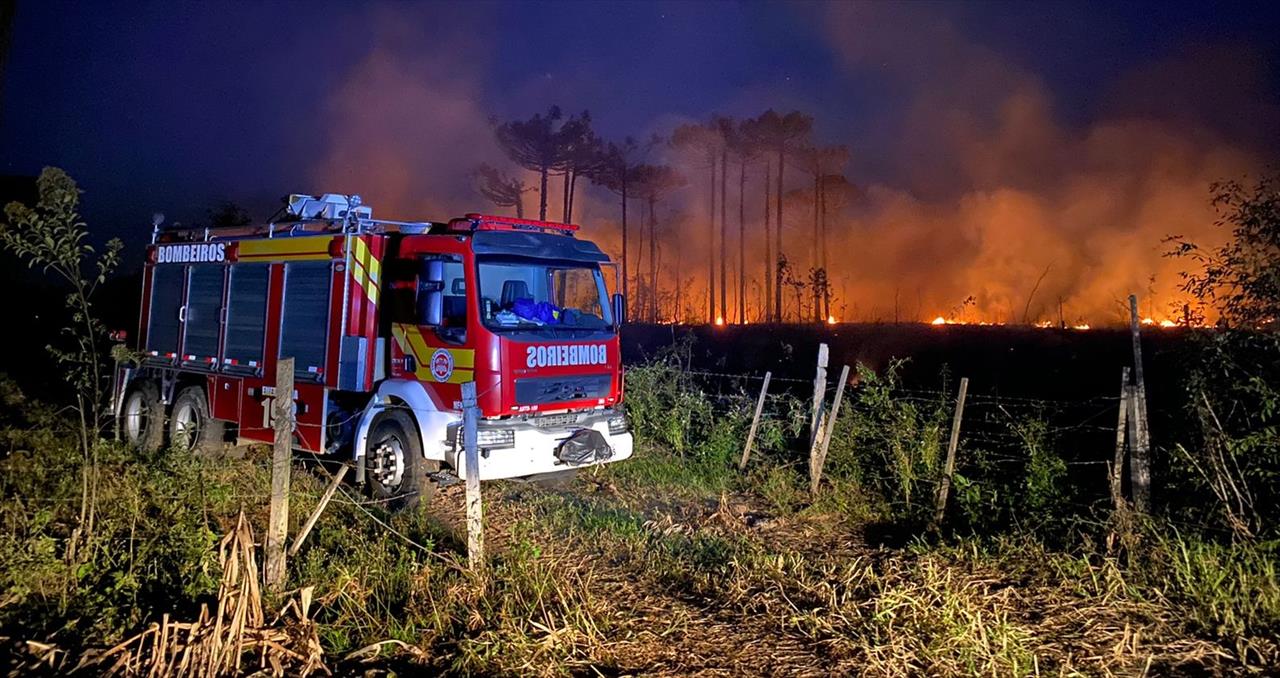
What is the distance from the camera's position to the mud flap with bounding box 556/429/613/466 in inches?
320

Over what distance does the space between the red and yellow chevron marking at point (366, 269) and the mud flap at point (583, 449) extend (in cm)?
260

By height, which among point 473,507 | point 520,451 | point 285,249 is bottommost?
point 473,507

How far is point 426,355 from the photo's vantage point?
802cm

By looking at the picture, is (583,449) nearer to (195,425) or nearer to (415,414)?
(415,414)

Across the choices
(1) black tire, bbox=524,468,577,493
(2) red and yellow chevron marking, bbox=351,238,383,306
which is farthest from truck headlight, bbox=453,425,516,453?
(2) red and yellow chevron marking, bbox=351,238,383,306

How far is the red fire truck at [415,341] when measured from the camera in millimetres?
7754

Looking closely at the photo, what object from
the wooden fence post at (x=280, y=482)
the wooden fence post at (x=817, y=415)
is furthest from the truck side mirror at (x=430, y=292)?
the wooden fence post at (x=817, y=415)

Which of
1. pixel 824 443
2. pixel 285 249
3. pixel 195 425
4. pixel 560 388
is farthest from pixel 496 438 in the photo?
pixel 195 425

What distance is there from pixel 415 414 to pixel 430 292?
127cm

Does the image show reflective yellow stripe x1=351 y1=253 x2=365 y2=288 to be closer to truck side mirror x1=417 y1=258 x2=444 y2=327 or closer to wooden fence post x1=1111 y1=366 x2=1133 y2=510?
truck side mirror x1=417 y1=258 x2=444 y2=327

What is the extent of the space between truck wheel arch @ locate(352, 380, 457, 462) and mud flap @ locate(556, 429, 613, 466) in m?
1.19

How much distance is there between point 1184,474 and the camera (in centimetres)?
640

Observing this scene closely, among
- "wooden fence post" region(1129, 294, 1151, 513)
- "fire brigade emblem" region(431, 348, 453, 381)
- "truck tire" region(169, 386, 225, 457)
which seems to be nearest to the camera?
"wooden fence post" region(1129, 294, 1151, 513)

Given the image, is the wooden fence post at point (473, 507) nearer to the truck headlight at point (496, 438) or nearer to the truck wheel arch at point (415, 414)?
the truck headlight at point (496, 438)
